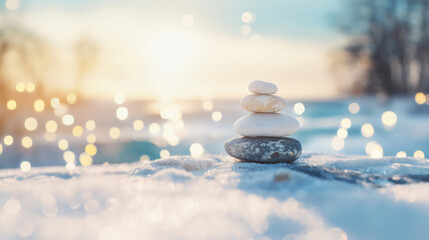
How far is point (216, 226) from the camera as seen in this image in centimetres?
173

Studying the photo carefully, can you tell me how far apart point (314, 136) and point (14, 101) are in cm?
714

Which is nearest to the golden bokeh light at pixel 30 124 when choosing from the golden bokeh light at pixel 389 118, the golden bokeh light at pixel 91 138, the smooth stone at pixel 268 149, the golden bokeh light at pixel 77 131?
the golden bokeh light at pixel 77 131

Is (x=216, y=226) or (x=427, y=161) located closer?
(x=216, y=226)

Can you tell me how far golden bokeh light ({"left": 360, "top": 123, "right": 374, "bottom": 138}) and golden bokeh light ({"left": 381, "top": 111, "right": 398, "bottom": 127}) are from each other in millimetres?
363

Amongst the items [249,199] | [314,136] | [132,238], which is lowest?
[132,238]

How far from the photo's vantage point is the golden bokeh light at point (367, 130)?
9836 mm

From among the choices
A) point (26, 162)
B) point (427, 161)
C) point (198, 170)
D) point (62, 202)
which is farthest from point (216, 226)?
point (26, 162)

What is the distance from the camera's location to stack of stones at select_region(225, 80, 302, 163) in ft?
9.94

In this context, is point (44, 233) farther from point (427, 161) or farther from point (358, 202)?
point (427, 161)

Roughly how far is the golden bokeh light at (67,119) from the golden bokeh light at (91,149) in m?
1.55

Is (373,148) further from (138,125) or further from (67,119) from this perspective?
(67,119)

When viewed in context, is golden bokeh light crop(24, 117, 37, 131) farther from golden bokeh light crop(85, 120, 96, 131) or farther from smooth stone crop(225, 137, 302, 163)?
smooth stone crop(225, 137, 302, 163)

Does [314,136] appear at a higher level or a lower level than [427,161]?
higher

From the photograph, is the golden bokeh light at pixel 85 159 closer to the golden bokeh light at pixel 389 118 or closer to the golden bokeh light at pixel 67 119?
the golden bokeh light at pixel 67 119
